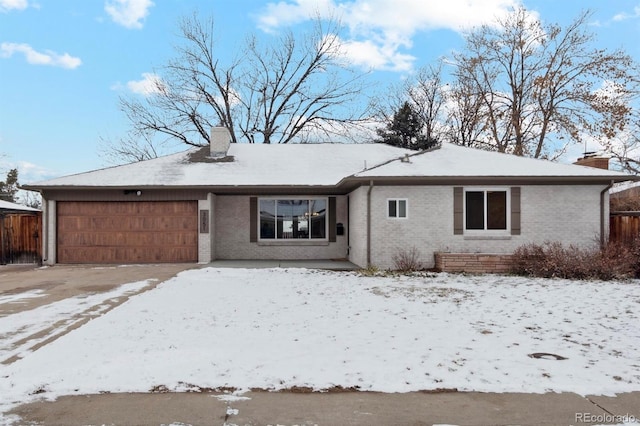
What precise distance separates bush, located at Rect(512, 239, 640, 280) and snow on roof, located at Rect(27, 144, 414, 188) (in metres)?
6.42

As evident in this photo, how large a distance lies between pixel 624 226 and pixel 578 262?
329 cm

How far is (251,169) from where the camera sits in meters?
15.3

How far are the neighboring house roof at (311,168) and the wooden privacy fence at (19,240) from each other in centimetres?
186

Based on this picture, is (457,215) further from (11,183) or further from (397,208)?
(11,183)

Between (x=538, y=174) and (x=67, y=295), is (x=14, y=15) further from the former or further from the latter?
(x=538, y=174)

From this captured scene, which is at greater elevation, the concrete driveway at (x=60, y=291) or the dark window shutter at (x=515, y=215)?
the dark window shutter at (x=515, y=215)

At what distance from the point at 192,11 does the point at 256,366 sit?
Result: 2937 centimetres

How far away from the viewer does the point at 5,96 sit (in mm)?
17094

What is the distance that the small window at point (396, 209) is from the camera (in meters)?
12.2

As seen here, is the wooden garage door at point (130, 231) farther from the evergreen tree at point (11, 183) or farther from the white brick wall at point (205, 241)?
the evergreen tree at point (11, 183)

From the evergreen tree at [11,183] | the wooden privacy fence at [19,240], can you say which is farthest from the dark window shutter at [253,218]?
the evergreen tree at [11,183]

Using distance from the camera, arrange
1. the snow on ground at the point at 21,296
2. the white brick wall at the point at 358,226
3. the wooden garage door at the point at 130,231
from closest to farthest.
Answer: the snow on ground at the point at 21,296 < the white brick wall at the point at 358,226 < the wooden garage door at the point at 130,231

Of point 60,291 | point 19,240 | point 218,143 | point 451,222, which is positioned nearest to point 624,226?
point 451,222

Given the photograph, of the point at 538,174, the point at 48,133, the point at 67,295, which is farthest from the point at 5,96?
the point at 538,174
